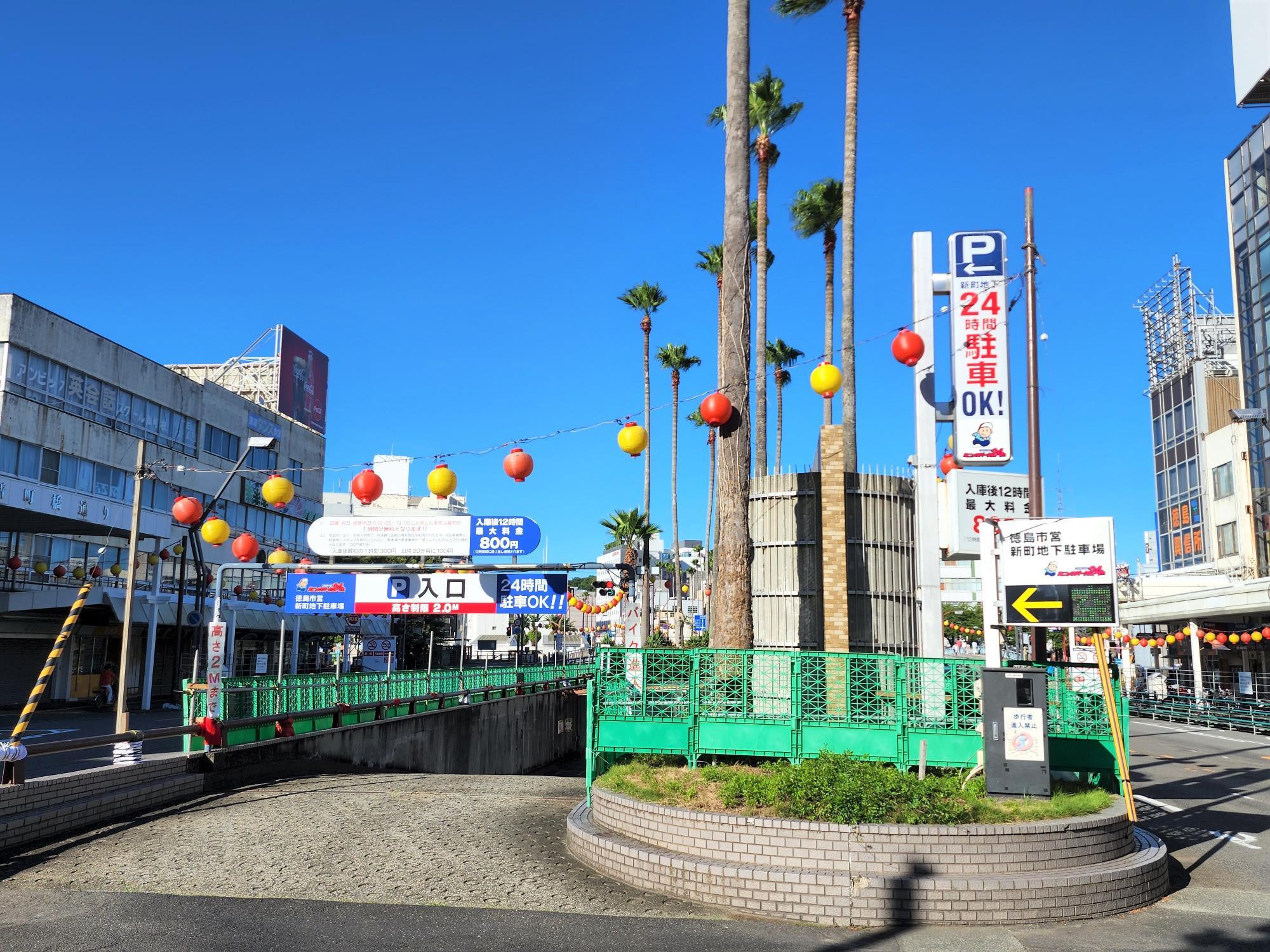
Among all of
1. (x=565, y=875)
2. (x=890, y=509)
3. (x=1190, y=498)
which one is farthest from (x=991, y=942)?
(x=1190, y=498)

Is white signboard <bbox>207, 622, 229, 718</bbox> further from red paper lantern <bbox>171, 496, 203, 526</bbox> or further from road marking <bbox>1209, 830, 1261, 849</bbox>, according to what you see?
road marking <bbox>1209, 830, 1261, 849</bbox>

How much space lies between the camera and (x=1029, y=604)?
1148cm

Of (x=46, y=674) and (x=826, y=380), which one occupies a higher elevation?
(x=826, y=380)

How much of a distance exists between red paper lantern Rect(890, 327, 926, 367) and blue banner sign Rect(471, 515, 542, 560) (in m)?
7.74

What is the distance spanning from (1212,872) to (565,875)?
23.7 feet

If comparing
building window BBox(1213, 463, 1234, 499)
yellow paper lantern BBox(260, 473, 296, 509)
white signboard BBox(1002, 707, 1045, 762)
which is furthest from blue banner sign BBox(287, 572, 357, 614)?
building window BBox(1213, 463, 1234, 499)

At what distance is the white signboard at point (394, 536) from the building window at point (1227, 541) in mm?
44205

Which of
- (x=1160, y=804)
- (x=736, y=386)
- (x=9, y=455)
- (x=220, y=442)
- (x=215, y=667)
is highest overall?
(x=220, y=442)

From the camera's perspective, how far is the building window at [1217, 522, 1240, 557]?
4938cm

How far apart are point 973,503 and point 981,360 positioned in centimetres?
234

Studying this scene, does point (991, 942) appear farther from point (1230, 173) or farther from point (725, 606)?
point (1230, 173)

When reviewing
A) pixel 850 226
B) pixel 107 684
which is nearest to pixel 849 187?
pixel 850 226

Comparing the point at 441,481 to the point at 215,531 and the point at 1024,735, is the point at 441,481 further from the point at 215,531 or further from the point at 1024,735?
the point at 1024,735

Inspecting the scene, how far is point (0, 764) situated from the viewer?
11.4m
